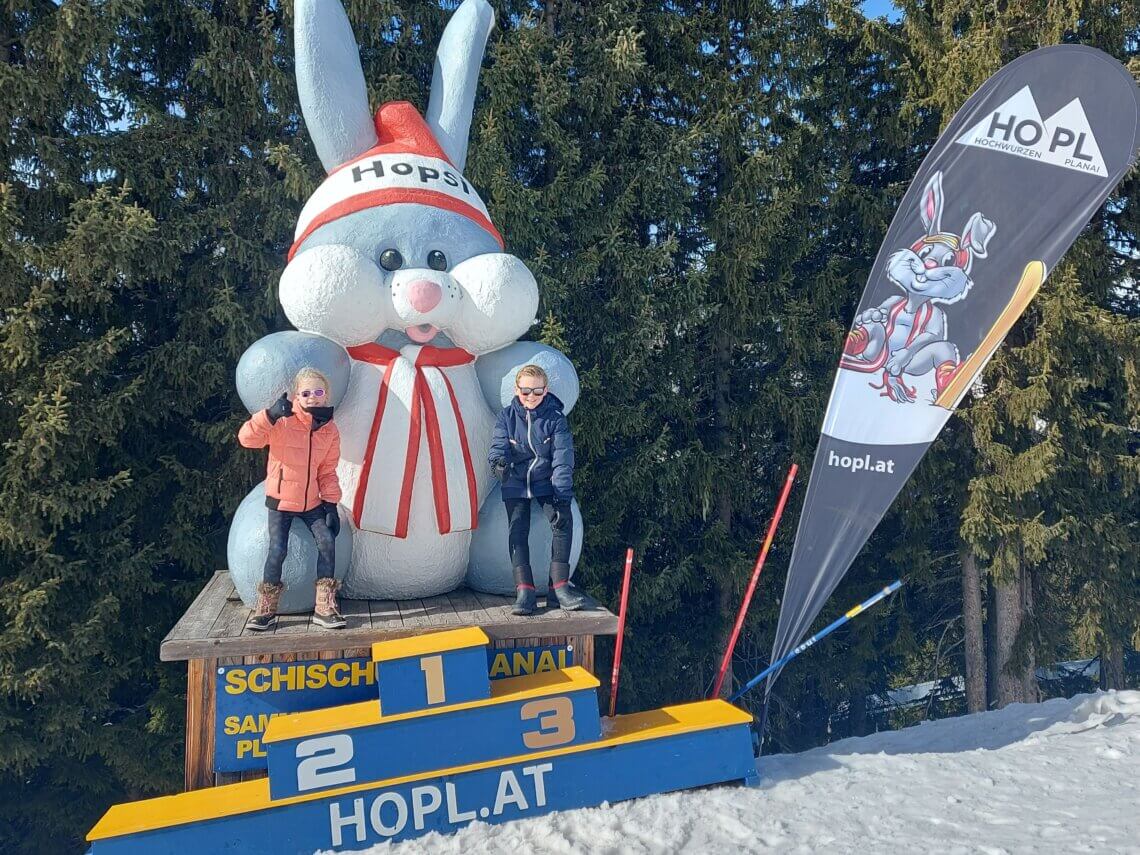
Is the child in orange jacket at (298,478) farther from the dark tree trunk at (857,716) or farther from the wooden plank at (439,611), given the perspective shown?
the dark tree trunk at (857,716)

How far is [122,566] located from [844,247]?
18.5 ft

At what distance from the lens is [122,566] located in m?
4.96

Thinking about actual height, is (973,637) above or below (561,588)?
below

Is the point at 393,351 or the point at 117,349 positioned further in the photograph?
the point at 117,349

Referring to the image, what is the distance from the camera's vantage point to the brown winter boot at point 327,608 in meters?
3.34

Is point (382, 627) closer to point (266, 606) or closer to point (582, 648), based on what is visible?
point (266, 606)

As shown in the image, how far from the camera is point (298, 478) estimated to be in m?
3.38

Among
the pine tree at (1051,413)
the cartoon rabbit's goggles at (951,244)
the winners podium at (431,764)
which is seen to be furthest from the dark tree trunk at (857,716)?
the winners podium at (431,764)

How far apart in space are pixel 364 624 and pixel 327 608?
0.16 meters

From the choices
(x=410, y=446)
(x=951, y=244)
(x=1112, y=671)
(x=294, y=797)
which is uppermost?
(x=951, y=244)

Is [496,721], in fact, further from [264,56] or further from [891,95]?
[891,95]

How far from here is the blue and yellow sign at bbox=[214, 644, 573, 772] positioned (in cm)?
319

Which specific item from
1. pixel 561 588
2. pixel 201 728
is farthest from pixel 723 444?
pixel 201 728

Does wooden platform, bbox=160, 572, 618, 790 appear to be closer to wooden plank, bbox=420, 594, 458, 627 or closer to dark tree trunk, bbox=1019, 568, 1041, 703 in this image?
wooden plank, bbox=420, 594, 458, 627
